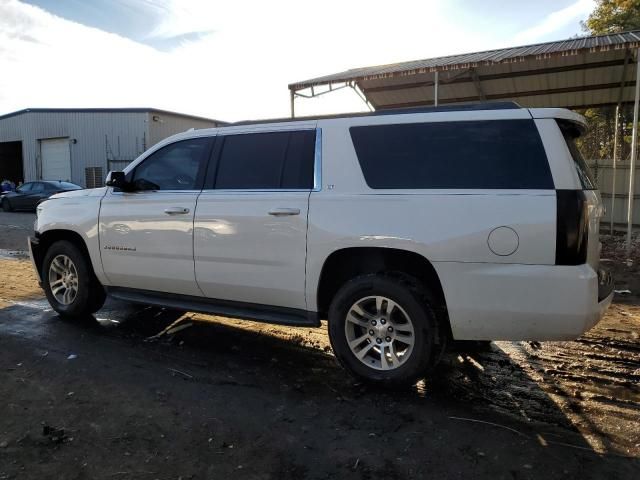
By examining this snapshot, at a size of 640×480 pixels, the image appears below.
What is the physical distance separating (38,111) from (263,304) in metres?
32.5

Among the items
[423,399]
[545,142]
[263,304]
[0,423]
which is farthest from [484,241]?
[0,423]

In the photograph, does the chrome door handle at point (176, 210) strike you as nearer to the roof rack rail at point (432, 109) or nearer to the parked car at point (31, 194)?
the roof rack rail at point (432, 109)

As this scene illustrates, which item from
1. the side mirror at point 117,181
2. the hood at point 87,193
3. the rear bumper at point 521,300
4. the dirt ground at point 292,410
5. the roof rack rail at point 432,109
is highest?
the roof rack rail at point 432,109

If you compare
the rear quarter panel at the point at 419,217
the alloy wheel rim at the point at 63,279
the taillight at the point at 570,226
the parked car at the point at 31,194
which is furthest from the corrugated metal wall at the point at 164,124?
the taillight at the point at 570,226

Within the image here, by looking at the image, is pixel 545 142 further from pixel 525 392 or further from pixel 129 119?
pixel 129 119

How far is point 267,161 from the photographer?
4.29 m

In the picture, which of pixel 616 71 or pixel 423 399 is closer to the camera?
pixel 423 399

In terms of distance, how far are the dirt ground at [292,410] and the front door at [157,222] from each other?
2.21 ft

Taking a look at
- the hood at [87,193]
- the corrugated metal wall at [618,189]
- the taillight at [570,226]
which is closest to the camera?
the taillight at [570,226]

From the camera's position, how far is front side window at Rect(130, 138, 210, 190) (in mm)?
4660

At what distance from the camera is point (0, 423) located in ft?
10.7

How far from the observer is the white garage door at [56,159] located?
30438mm

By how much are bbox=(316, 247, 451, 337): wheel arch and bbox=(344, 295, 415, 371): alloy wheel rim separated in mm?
244

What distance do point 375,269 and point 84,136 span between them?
29905mm
